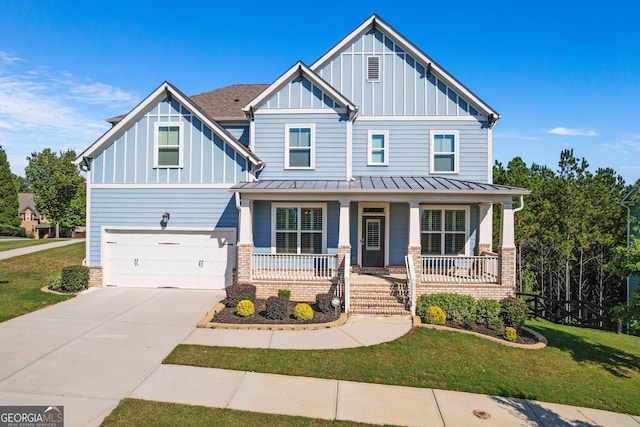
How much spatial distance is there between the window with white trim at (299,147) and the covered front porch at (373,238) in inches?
41.7

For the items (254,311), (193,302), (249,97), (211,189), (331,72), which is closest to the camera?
(254,311)

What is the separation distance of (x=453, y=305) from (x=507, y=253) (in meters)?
2.85

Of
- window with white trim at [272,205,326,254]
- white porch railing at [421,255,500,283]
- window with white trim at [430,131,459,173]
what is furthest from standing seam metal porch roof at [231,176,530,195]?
white porch railing at [421,255,500,283]

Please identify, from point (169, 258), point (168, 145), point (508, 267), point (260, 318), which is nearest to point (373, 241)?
point (508, 267)

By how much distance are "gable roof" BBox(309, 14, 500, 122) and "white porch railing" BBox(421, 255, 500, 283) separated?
5.66 metres

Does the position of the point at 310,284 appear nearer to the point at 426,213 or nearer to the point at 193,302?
the point at 193,302

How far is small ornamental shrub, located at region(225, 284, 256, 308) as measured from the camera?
11.3 meters

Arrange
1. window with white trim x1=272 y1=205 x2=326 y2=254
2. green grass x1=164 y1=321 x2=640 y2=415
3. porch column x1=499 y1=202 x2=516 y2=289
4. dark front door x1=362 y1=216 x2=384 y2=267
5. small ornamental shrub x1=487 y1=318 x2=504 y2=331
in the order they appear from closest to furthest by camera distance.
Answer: green grass x1=164 y1=321 x2=640 y2=415 < small ornamental shrub x1=487 y1=318 x2=504 y2=331 < porch column x1=499 y1=202 x2=516 y2=289 < window with white trim x1=272 y1=205 x2=326 y2=254 < dark front door x1=362 y1=216 x2=384 y2=267

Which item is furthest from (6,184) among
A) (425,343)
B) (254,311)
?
(425,343)

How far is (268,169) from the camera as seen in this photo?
46.7ft

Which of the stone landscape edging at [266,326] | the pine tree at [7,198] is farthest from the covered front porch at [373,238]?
the pine tree at [7,198]

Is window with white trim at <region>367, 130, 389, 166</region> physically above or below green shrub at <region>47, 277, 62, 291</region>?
above

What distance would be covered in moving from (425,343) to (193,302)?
7.33 meters

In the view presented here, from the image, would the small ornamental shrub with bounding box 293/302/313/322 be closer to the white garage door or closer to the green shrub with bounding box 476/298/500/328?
the white garage door
